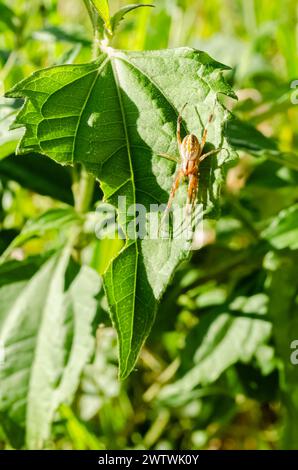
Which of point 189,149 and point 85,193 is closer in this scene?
point 189,149

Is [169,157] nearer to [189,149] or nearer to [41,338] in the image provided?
[189,149]

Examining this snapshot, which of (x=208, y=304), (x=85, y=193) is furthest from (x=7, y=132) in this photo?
(x=208, y=304)

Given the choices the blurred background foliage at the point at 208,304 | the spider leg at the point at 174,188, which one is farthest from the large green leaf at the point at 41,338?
the spider leg at the point at 174,188

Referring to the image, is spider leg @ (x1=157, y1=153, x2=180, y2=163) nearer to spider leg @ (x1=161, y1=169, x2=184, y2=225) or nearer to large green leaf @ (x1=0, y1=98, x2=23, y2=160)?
spider leg @ (x1=161, y1=169, x2=184, y2=225)

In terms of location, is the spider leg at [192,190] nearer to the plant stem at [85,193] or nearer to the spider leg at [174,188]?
Answer: the spider leg at [174,188]

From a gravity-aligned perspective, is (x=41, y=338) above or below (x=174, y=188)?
below
